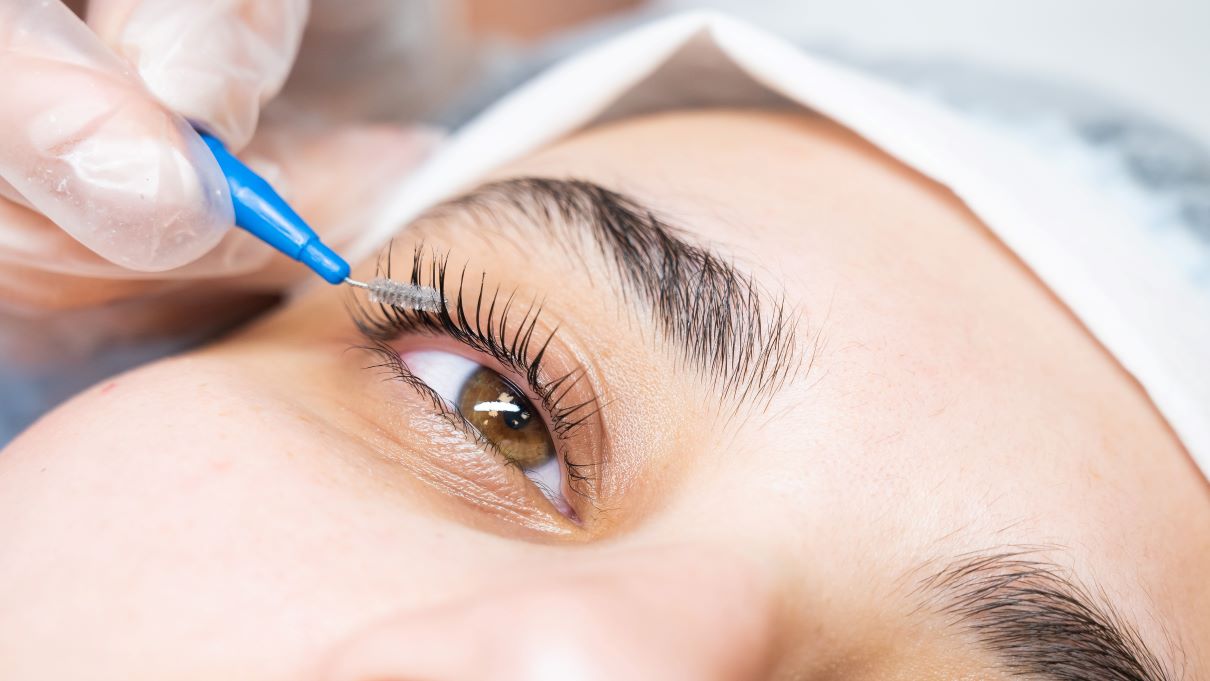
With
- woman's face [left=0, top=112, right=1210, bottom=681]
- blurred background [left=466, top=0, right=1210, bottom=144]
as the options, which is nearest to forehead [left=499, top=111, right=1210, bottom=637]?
woman's face [left=0, top=112, right=1210, bottom=681]

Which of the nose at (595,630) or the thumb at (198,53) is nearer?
the nose at (595,630)

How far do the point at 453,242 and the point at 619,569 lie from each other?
0.34 m

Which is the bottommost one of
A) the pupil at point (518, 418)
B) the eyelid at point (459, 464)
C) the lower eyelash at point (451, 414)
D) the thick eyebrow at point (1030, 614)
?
the eyelid at point (459, 464)

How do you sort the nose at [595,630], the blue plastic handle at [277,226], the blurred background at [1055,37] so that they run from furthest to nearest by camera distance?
the blurred background at [1055,37] → the blue plastic handle at [277,226] → the nose at [595,630]

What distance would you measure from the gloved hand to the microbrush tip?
131mm

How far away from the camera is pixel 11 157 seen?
28.0 inches

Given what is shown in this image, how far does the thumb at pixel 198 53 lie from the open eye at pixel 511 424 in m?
0.30

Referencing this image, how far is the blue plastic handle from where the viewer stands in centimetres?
76

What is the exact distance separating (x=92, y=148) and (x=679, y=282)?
0.47m

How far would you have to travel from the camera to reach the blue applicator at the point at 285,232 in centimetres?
76

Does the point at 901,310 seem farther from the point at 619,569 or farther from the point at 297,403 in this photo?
the point at 297,403

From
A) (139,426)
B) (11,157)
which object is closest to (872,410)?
(139,426)

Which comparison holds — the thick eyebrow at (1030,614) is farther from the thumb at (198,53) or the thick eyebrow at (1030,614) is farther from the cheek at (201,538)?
the thumb at (198,53)

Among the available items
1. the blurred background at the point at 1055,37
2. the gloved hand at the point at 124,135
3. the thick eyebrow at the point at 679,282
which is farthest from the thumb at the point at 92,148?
the blurred background at the point at 1055,37
